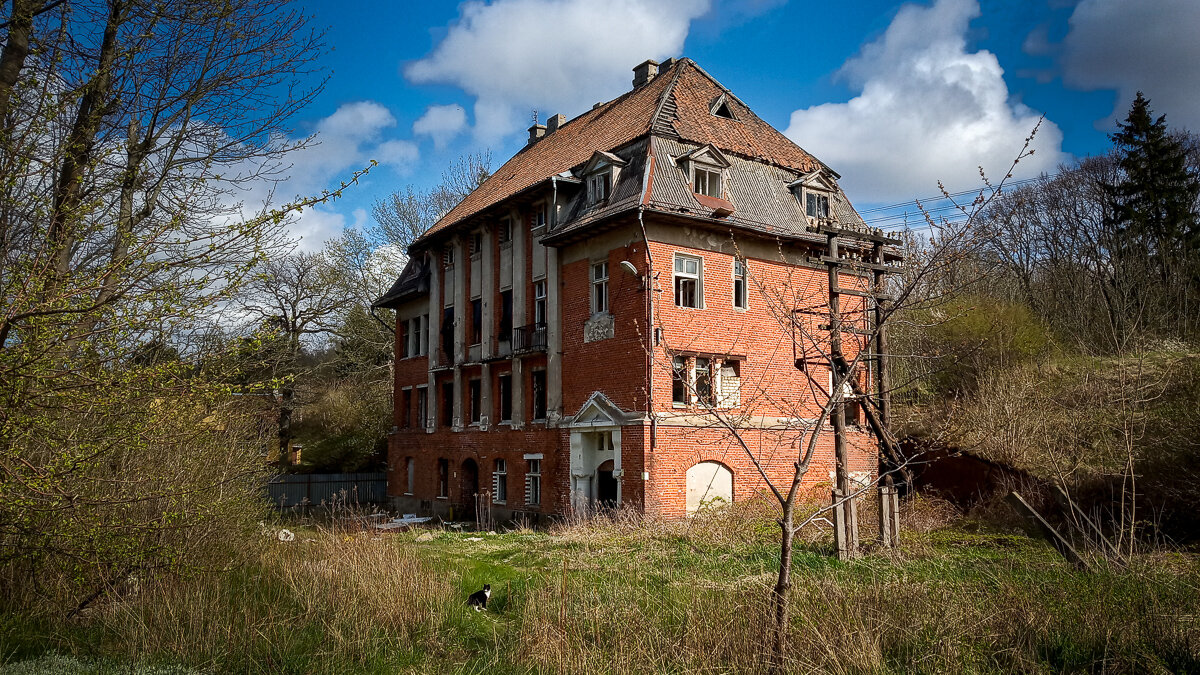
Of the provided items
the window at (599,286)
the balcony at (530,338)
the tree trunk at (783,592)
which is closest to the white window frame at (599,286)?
the window at (599,286)

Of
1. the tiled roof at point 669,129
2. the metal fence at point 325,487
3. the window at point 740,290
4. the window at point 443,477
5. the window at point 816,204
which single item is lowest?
the metal fence at point 325,487

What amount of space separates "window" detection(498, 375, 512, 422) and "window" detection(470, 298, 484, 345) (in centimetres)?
190

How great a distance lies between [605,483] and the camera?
22.0 meters

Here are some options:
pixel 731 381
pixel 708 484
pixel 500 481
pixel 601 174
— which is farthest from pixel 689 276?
pixel 500 481

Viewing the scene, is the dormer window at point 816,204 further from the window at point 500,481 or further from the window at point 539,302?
the window at point 500,481

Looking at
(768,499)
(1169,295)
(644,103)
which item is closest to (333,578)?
(768,499)

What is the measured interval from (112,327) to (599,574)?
21.5ft

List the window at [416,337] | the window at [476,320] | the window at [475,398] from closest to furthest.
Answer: the window at [476,320] → the window at [475,398] → the window at [416,337]

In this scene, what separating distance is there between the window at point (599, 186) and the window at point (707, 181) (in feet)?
7.51

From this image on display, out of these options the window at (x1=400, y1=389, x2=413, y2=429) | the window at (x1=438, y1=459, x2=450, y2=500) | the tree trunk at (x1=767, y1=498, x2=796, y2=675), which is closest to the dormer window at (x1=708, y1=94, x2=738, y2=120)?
the window at (x1=438, y1=459, x2=450, y2=500)

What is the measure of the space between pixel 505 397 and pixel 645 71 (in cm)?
1167

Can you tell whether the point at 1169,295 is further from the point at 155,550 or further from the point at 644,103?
the point at 155,550

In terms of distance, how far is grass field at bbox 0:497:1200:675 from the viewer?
7.02 meters

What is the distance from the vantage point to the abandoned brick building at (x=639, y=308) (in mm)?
20234
